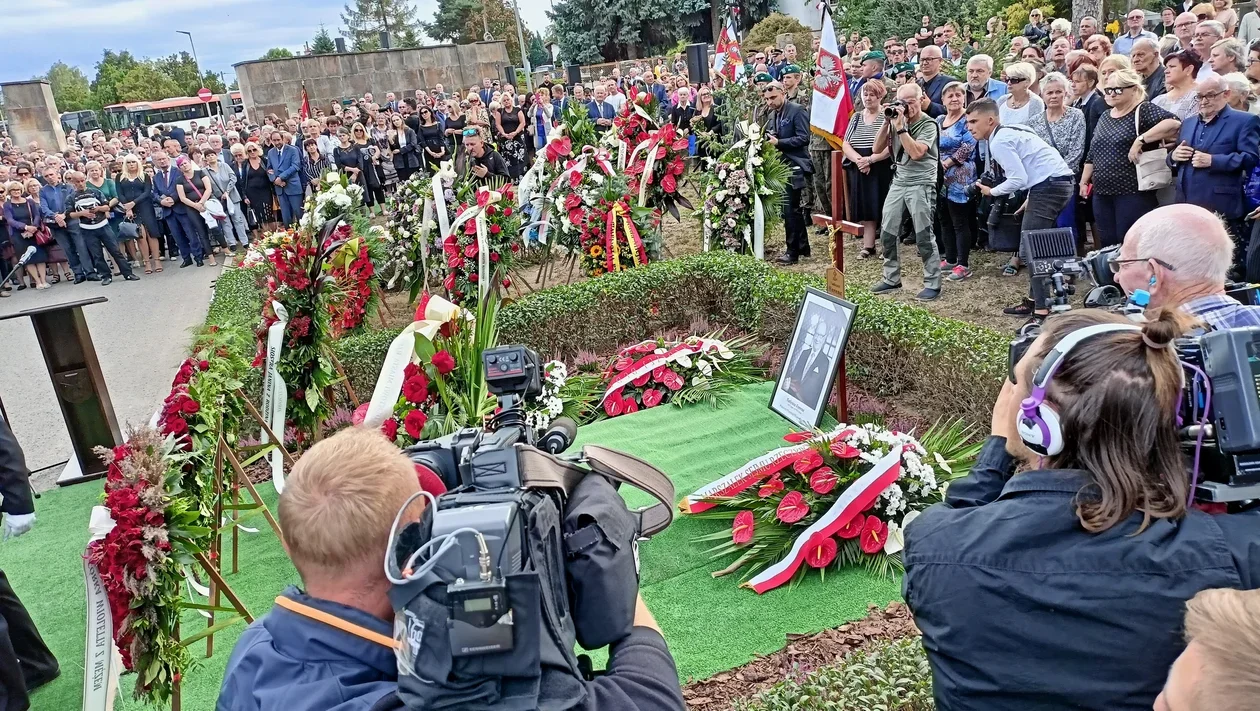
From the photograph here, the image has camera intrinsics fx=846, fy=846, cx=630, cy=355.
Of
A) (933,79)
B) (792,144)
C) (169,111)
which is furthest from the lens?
(169,111)

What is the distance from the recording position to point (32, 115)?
22.5m

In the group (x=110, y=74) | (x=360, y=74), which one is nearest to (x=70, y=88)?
(x=110, y=74)

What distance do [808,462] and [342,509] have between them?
2.97 metres

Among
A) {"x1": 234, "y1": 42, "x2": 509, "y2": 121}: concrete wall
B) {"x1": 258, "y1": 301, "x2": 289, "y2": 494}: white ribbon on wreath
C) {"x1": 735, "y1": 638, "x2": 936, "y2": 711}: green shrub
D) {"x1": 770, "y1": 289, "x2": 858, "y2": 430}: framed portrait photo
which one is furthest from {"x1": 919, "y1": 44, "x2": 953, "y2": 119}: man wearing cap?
{"x1": 234, "y1": 42, "x2": 509, "y2": 121}: concrete wall

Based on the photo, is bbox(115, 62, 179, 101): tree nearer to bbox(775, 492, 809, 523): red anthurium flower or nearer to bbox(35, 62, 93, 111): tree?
Result: bbox(35, 62, 93, 111): tree

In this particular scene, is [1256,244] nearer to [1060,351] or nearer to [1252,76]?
[1252,76]

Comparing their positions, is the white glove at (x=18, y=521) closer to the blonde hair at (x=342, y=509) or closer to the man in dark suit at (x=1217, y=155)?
the blonde hair at (x=342, y=509)

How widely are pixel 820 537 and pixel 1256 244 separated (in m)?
4.01

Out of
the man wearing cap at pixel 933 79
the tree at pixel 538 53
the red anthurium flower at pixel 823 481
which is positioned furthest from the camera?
the tree at pixel 538 53

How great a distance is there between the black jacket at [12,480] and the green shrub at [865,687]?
3369 mm

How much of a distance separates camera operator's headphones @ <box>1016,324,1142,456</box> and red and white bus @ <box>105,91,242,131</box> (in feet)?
139

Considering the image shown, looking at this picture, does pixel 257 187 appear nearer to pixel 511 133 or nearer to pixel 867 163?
pixel 511 133

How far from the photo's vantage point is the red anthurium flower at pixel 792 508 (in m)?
4.00

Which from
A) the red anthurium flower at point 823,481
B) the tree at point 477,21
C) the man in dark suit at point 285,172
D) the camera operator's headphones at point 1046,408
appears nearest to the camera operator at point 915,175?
the red anthurium flower at point 823,481
